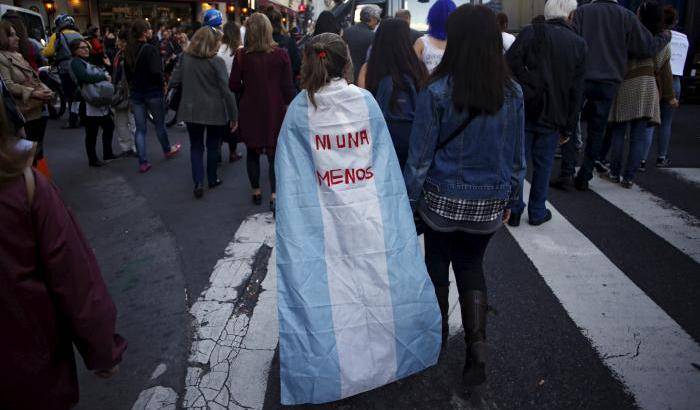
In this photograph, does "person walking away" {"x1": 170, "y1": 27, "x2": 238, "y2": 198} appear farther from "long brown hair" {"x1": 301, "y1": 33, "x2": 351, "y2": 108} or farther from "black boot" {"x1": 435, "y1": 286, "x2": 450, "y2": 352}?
"black boot" {"x1": 435, "y1": 286, "x2": 450, "y2": 352}

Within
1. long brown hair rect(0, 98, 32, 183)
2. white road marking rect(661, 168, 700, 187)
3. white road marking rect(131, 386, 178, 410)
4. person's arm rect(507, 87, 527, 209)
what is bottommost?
white road marking rect(131, 386, 178, 410)

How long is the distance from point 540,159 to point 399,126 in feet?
6.74

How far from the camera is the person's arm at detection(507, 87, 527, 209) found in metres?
2.74

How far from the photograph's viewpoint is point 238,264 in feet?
14.6

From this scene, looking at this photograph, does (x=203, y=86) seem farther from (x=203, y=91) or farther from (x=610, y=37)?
(x=610, y=37)

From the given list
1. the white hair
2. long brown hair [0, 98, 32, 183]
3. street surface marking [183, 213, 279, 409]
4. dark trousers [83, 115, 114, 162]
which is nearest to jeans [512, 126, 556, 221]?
the white hair

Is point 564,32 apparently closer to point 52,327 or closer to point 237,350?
point 237,350

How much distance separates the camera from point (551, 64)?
15.7ft

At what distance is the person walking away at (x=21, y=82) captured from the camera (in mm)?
5566

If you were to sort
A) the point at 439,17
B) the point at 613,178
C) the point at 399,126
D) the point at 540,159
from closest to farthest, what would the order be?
the point at 399,126 → the point at 439,17 → the point at 540,159 → the point at 613,178

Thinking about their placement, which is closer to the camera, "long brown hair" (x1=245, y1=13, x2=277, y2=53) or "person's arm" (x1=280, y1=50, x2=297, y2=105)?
"long brown hair" (x1=245, y1=13, x2=277, y2=53)

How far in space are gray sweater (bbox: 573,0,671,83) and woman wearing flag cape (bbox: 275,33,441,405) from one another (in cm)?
399

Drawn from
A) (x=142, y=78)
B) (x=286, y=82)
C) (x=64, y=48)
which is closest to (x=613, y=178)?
(x=286, y=82)

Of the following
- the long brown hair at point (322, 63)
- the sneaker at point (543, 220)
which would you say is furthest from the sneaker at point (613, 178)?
the long brown hair at point (322, 63)
